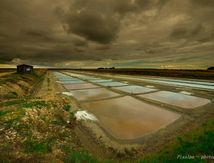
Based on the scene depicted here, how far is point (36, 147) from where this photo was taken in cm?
489

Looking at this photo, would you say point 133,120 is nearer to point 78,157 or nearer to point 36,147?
point 78,157

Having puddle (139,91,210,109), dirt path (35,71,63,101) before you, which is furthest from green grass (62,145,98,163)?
puddle (139,91,210,109)

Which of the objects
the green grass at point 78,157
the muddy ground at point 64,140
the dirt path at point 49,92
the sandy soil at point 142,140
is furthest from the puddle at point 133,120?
the dirt path at point 49,92

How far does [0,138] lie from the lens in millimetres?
5391

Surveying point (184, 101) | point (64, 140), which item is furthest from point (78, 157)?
point (184, 101)

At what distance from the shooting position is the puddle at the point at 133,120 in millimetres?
6830

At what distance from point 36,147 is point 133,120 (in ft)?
17.4

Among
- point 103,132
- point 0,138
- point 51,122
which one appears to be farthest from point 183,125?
point 0,138

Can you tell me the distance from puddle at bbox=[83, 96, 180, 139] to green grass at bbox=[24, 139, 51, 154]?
9.36ft

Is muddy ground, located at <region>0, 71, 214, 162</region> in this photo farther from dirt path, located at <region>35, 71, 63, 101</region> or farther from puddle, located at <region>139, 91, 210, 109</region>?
dirt path, located at <region>35, 71, 63, 101</region>

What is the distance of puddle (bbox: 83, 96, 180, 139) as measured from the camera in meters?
6.83

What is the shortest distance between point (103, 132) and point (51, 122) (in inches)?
108

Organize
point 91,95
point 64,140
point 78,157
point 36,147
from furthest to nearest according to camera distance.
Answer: point 91,95, point 64,140, point 36,147, point 78,157

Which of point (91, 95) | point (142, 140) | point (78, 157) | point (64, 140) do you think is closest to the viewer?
point (78, 157)
